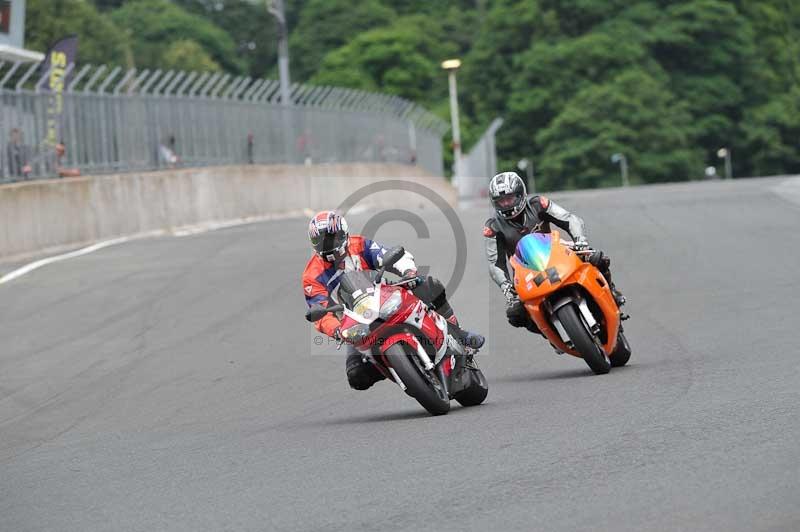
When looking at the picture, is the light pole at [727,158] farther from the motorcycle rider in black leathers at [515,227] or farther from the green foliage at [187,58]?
the motorcycle rider in black leathers at [515,227]

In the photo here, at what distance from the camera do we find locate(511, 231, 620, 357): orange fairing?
11.0 meters

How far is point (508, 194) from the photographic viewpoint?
454 inches

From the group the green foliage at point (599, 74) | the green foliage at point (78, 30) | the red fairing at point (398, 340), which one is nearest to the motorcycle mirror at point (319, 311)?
the red fairing at point (398, 340)

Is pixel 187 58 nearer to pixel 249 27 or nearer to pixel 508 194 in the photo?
pixel 249 27

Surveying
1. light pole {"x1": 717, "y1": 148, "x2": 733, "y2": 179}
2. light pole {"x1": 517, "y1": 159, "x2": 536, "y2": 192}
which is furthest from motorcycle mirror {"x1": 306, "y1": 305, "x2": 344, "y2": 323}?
light pole {"x1": 717, "y1": 148, "x2": 733, "y2": 179}

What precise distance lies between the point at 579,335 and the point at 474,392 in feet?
3.20

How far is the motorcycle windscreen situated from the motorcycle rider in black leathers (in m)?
0.34

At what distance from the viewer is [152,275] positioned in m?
21.2

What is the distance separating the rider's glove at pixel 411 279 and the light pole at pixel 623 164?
68834mm

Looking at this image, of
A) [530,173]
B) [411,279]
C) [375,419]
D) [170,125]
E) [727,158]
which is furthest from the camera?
[727,158]

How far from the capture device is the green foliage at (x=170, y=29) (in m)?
108

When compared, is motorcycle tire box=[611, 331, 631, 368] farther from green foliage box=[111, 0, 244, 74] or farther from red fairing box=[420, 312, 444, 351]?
green foliage box=[111, 0, 244, 74]

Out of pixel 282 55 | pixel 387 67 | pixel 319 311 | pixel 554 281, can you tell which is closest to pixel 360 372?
pixel 319 311

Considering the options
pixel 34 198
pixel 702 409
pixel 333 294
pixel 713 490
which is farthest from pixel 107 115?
pixel 713 490
